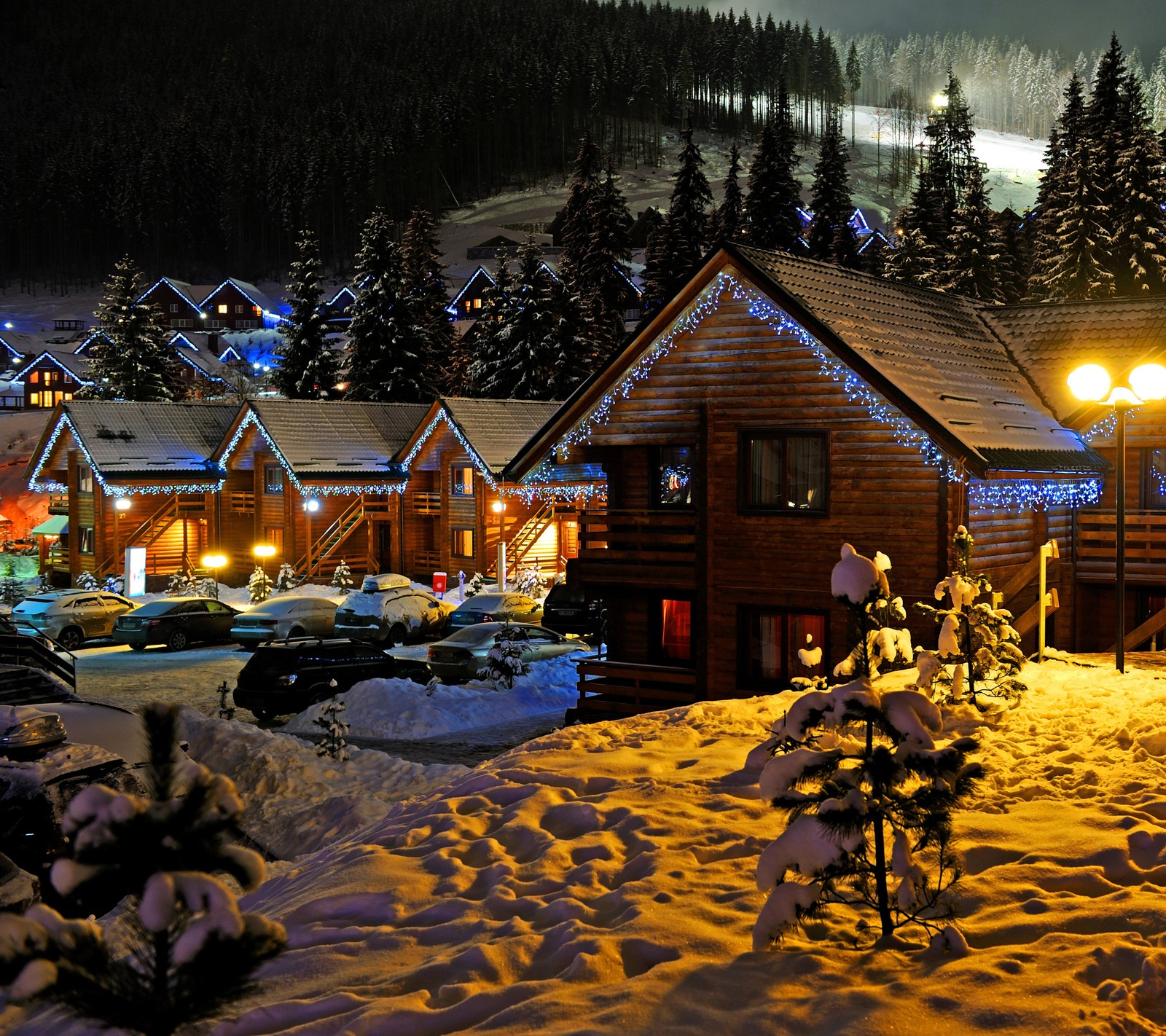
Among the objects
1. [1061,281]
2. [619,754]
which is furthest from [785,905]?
[1061,281]

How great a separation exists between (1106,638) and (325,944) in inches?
736

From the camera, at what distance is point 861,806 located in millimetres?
6250

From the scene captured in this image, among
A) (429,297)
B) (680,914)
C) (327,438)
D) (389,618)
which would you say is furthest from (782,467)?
(429,297)

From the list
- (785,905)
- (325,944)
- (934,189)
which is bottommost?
(325,944)

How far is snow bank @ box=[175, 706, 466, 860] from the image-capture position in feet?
46.6

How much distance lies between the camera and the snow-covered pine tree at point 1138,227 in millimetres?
54281

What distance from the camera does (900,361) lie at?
2023cm

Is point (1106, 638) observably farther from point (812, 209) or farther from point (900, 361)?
point (812, 209)

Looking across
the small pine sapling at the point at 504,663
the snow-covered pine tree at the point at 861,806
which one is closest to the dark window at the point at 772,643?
the small pine sapling at the point at 504,663

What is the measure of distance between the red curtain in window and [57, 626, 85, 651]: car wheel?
2085 centimetres

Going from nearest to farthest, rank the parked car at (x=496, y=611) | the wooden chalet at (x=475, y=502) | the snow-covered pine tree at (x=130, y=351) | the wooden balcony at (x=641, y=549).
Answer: the wooden balcony at (x=641, y=549) → the parked car at (x=496, y=611) → the wooden chalet at (x=475, y=502) → the snow-covered pine tree at (x=130, y=351)

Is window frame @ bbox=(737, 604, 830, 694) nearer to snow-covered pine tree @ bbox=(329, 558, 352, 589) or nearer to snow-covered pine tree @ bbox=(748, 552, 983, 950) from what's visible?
snow-covered pine tree @ bbox=(748, 552, 983, 950)

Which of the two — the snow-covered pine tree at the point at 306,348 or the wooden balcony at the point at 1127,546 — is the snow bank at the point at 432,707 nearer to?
the wooden balcony at the point at 1127,546

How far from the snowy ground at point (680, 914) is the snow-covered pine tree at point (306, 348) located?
6157cm
